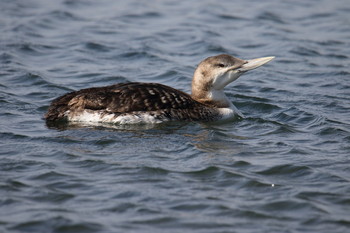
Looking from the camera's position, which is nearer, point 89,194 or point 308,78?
point 89,194

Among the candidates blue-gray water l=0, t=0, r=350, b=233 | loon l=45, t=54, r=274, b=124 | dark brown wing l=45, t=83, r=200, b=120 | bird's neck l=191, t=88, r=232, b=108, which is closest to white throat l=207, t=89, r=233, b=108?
bird's neck l=191, t=88, r=232, b=108

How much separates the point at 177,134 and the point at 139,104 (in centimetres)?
62

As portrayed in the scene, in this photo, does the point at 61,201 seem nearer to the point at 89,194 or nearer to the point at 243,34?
the point at 89,194

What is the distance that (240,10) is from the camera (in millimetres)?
14875

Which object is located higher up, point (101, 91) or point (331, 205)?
point (101, 91)

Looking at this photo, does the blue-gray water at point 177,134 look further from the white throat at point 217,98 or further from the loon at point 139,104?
the white throat at point 217,98

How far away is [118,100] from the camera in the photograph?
8.07 meters

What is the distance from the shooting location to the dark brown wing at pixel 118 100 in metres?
8.06

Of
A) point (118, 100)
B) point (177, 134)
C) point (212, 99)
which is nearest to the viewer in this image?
point (177, 134)

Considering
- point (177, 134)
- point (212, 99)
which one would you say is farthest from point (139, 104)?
point (212, 99)

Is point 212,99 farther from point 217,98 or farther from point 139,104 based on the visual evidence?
point 139,104

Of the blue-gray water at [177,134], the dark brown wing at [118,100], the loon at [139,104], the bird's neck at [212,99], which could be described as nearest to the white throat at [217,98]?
the bird's neck at [212,99]

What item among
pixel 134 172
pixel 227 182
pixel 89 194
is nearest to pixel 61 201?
pixel 89 194

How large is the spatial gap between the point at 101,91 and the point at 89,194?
2.32 meters
